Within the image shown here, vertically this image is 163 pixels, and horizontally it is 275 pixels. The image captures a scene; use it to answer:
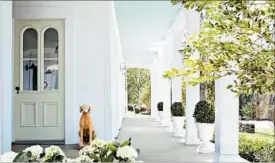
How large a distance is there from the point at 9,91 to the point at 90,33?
2267mm

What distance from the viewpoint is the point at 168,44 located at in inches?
382

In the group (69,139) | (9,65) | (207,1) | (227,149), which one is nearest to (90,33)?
(69,139)

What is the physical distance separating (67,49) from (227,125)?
3.13 meters

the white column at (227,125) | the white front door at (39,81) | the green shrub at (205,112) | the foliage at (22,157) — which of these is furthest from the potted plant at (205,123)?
the foliage at (22,157)

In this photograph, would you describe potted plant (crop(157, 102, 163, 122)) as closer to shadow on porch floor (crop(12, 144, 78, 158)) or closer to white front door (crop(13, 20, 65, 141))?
white front door (crop(13, 20, 65, 141))

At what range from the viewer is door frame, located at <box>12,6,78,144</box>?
625 cm

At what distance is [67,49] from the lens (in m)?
6.27

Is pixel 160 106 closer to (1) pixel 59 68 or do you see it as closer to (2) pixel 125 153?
(1) pixel 59 68

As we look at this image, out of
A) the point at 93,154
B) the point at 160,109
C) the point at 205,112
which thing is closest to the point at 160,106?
the point at 160,109

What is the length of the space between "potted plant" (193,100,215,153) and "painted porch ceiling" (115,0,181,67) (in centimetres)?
145

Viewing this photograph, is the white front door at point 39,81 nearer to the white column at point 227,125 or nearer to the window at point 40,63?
the window at point 40,63

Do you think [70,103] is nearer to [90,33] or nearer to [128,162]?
[90,33]

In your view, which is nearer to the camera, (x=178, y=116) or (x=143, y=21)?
(x=178, y=116)

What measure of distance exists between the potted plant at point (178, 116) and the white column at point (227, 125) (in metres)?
3.81
